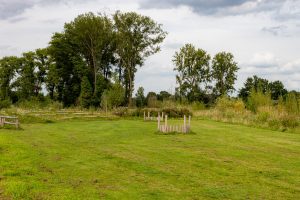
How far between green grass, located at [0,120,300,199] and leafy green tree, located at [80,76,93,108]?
39.3 m

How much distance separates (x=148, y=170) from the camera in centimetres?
1152

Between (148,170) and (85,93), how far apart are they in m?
47.1

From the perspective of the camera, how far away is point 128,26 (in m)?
57.7

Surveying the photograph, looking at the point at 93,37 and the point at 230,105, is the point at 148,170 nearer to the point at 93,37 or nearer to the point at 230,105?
the point at 230,105

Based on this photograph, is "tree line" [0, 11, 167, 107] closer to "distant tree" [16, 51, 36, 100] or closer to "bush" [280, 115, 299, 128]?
"distant tree" [16, 51, 36, 100]

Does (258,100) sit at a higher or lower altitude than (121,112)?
higher

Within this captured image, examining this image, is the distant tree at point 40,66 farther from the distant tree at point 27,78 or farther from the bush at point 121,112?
the bush at point 121,112

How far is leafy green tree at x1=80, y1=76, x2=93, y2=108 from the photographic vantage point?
57.3 meters

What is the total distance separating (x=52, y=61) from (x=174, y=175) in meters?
54.8

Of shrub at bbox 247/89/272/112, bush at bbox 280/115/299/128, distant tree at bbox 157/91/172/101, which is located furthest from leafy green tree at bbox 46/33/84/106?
bush at bbox 280/115/299/128

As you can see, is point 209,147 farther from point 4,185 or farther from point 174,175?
point 4,185

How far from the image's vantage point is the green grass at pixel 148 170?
906cm

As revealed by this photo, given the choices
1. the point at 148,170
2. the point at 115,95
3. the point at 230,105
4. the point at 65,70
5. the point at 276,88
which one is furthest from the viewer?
the point at 276,88

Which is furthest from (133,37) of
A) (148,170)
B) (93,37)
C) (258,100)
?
(148,170)
